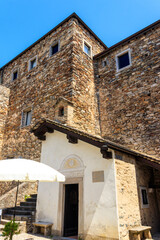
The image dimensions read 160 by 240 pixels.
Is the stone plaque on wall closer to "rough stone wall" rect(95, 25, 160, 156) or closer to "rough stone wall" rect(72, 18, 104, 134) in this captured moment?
"rough stone wall" rect(95, 25, 160, 156)

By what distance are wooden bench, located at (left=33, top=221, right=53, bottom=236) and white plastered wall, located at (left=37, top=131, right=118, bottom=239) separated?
0.17 m

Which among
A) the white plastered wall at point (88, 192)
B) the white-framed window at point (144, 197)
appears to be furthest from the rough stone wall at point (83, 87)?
the white-framed window at point (144, 197)

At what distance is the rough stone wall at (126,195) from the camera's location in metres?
4.67

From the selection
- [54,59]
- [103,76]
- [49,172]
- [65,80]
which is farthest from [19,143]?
[49,172]

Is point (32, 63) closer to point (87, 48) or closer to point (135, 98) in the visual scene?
point (87, 48)

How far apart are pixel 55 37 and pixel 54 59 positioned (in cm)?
167

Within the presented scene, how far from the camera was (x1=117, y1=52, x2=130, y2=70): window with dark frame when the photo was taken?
Answer: 32.8ft

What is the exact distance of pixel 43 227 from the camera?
5.62m

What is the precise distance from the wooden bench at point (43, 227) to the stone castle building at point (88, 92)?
2875mm

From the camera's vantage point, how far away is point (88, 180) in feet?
17.6

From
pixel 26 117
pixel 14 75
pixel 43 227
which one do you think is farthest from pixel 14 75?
pixel 43 227

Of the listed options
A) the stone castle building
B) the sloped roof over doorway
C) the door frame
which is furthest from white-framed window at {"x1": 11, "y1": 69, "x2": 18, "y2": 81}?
the door frame

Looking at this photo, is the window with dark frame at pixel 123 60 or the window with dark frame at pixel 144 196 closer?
the window with dark frame at pixel 144 196

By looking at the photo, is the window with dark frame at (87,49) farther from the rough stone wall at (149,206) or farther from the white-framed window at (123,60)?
the rough stone wall at (149,206)
